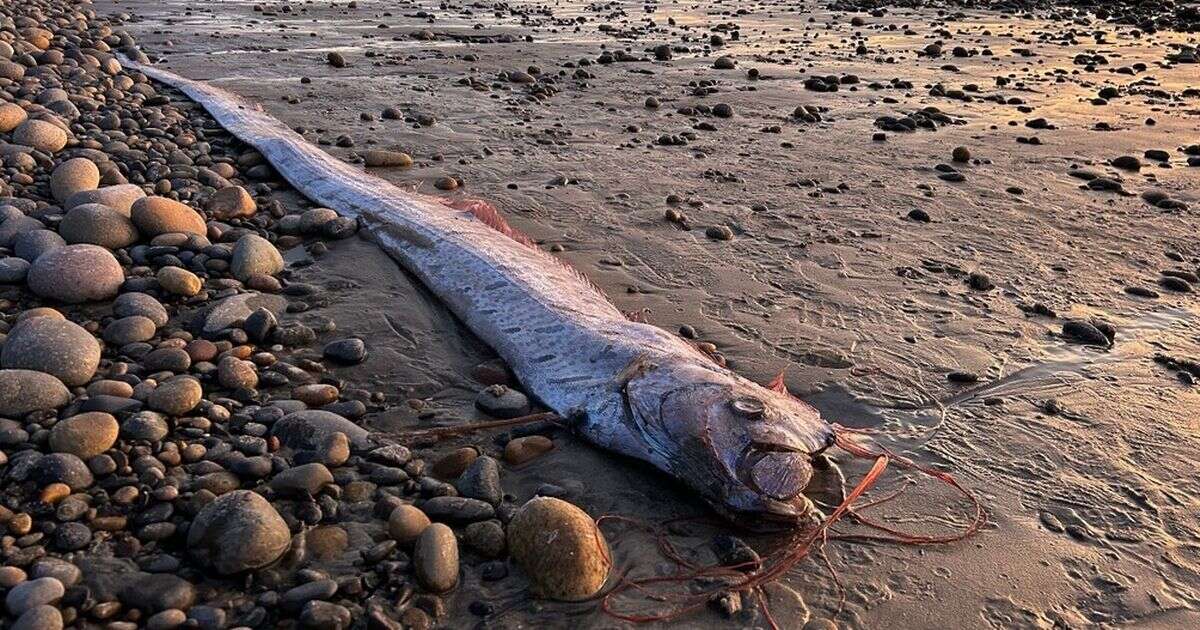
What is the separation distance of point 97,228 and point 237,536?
343 cm

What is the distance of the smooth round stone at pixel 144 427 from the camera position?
12.1 feet

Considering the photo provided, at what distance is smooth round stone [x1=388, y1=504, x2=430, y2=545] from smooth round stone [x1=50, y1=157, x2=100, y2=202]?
14.4ft

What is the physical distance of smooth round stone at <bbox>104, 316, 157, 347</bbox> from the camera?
456 cm

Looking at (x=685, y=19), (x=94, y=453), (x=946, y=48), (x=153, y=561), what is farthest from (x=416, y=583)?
(x=685, y=19)

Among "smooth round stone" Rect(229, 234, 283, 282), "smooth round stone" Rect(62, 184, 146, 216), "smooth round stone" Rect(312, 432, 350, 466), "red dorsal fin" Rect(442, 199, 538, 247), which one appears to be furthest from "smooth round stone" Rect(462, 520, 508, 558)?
"smooth round stone" Rect(62, 184, 146, 216)

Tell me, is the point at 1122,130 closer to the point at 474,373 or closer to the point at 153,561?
the point at 474,373

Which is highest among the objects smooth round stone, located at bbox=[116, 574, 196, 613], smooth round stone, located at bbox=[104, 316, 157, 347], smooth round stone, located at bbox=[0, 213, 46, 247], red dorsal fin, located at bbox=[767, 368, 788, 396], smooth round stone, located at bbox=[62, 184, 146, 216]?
smooth round stone, located at bbox=[62, 184, 146, 216]

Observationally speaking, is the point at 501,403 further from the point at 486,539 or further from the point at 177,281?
the point at 177,281

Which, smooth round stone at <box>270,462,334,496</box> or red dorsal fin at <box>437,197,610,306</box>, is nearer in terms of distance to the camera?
smooth round stone at <box>270,462,334,496</box>

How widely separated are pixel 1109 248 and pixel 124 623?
643cm

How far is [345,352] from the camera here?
4.69 metres

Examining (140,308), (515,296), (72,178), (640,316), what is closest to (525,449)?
(515,296)

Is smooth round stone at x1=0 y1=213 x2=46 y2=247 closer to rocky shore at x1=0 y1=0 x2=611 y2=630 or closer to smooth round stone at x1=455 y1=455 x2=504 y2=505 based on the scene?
rocky shore at x1=0 y1=0 x2=611 y2=630

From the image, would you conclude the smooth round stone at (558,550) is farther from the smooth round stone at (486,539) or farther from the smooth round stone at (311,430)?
the smooth round stone at (311,430)
